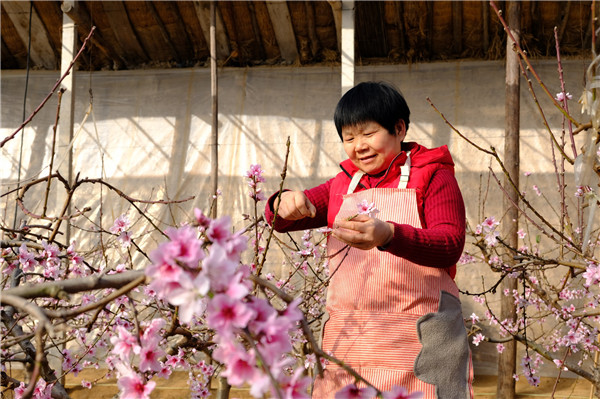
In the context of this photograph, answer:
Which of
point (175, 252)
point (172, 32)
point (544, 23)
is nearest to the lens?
point (175, 252)

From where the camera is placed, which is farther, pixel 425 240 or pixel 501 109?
pixel 501 109

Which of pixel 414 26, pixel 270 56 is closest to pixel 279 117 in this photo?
pixel 270 56

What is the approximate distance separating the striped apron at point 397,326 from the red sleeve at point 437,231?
0.05 m

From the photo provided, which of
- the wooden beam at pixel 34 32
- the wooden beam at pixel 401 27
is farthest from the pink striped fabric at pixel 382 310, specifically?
the wooden beam at pixel 34 32

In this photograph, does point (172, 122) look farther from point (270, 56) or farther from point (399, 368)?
point (399, 368)

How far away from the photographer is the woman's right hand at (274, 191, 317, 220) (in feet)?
5.45

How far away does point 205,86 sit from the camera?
25.5ft

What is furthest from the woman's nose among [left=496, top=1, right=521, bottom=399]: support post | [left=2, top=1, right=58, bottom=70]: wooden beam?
[left=2, top=1, right=58, bottom=70]: wooden beam

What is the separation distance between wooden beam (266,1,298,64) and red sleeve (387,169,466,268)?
224 inches

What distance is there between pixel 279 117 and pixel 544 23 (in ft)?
9.54

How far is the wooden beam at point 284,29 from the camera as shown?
7.04m

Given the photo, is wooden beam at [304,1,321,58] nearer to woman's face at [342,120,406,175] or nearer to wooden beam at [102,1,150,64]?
wooden beam at [102,1,150,64]

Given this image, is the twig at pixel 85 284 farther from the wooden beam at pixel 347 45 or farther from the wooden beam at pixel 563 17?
the wooden beam at pixel 563 17

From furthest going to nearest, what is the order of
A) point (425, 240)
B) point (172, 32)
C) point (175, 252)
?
point (172, 32) → point (425, 240) → point (175, 252)
